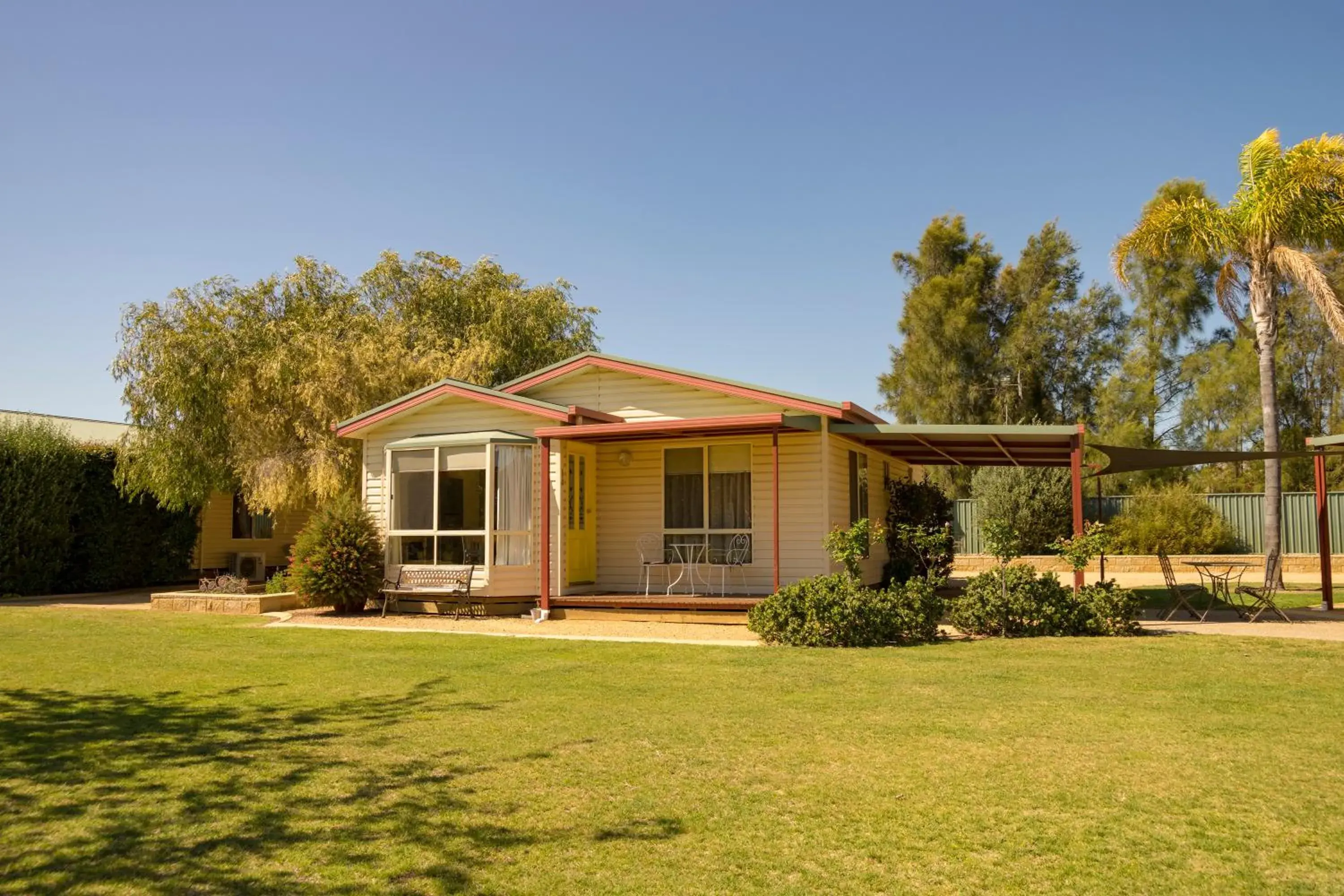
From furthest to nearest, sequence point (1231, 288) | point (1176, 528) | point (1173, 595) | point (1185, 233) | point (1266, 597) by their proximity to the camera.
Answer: point (1176, 528) → point (1231, 288) → point (1185, 233) → point (1173, 595) → point (1266, 597)

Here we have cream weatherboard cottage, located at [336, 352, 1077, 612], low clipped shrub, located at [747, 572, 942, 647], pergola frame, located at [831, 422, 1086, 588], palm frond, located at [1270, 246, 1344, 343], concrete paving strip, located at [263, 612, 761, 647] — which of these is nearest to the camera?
low clipped shrub, located at [747, 572, 942, 647]

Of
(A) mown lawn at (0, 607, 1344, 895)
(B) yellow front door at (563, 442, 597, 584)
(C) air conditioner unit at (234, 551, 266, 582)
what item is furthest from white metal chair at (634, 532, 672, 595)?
(C) air conditioner unit at (234, 551, 266, 582)

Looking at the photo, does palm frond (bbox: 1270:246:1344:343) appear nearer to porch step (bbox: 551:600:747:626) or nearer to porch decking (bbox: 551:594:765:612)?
porch decking (bbox: 551:594:765:612)

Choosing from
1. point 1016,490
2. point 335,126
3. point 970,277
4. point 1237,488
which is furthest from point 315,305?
point 1237,488

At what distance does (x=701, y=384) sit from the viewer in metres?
15.0

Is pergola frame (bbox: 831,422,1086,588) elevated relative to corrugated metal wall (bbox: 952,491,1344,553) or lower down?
elevated

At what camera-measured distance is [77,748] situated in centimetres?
612

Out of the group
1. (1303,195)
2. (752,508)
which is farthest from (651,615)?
(1303,195)

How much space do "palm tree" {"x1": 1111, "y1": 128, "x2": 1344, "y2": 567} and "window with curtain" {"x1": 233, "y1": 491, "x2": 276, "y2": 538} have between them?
2003 centimetres

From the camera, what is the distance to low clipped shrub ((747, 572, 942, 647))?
11250 mm

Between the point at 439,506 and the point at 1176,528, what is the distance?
65.1 ft

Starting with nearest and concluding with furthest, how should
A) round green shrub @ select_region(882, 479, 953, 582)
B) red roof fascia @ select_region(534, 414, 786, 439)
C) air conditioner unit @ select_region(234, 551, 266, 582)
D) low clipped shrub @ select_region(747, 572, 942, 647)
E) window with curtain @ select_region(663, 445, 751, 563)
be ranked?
low clipped shrub @ select_region(747, 572, 942, 647) < red roof fascia @ select_region(534, 414, 786, 439) < window with curtain @ select_region(663, 445, 751, 563) < round green shrub @ select_region(882, 479, 953, 582) < air conditioner unit @ select_region(234, 551, 266, 582)

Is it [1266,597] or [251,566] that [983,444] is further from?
[251,566]

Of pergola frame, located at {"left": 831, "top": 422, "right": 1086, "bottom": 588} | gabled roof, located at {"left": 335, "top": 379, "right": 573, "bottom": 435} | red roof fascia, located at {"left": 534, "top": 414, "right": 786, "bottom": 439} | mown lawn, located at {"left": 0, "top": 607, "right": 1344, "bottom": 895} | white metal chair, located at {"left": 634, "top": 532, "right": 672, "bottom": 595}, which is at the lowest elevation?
mown lawn, located at {"left": 0, "top": 607, "right": 1344, "bottom": 895}
